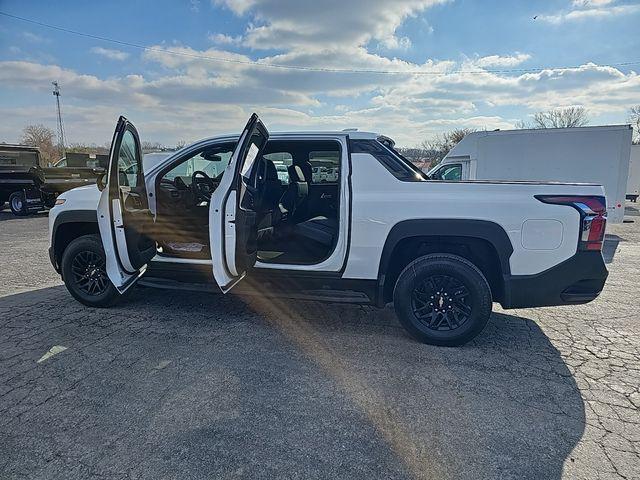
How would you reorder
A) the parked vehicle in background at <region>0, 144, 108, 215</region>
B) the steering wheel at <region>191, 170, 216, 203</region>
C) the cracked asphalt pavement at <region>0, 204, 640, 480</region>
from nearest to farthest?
the cracked asphalt pavement at <region>0, 204, 640, 480</region> → the steering wheel at <region>191, 170, 216, 203</region> → the parked vehicle in background at <region>0, 144, 108, 215</region>

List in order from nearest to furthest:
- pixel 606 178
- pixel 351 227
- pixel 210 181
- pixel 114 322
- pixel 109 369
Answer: pixel 109 369 → pixel 351 227 → pixel 114 322 → pixel 210 181 → pixel 606 178

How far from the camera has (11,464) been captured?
2.24m

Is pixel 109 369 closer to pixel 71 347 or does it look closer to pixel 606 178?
pixel 71 347

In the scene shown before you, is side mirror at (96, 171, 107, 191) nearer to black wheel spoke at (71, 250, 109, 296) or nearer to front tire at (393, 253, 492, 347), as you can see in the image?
black wheel spoke at (71, 250, 109, 296)

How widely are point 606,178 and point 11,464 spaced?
13.8 m

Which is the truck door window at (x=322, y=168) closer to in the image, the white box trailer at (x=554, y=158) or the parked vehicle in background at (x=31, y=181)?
the white box trailer at (x=554, y=158)

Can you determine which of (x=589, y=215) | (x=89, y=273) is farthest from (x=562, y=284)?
(x=89, y=273)

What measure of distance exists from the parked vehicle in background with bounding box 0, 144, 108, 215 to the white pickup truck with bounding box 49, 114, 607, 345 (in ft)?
37.4

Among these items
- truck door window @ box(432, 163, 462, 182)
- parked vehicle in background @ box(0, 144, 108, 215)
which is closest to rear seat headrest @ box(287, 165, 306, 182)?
truck door window @ box(432, 163, 462, 182)

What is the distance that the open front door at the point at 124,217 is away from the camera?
3984 millimetres

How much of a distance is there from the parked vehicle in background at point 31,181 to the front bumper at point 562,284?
14557 millimetres

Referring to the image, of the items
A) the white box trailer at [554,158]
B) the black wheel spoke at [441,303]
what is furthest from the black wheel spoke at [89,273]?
the white box trailer at [554,158]

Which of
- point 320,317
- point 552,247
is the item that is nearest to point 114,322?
point 320,317

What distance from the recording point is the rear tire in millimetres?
14648
